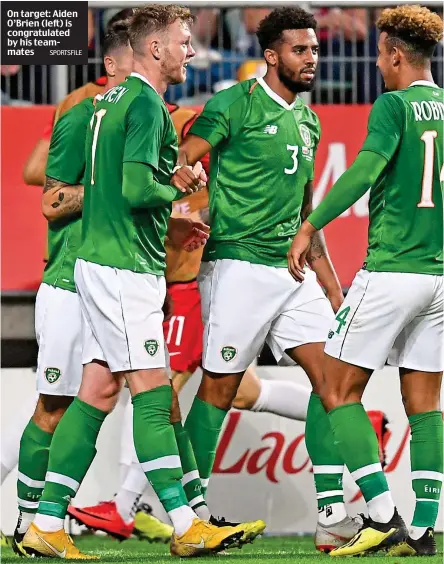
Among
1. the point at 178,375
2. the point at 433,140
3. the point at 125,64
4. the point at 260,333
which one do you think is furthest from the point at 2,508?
the point at 433,140

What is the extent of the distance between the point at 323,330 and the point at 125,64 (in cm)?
150

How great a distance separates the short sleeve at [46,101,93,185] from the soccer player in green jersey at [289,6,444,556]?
3.43ft

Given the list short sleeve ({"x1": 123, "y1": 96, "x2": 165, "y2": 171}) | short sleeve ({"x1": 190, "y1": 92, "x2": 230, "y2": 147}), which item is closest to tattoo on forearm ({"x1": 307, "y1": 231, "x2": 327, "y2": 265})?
short sleeve ({"x1": 190, "y1": 92, "x2": 230, "y2": 147})

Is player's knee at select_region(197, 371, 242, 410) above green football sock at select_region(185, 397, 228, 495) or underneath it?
above

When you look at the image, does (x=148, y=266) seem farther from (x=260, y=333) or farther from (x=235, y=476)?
(x=235, y=476)

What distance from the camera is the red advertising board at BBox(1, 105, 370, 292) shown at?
25.6ft

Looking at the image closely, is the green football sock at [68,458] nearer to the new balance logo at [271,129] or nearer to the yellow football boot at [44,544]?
the yellow football boot at [44,544]

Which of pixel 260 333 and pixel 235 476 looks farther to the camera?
pixel 235 476

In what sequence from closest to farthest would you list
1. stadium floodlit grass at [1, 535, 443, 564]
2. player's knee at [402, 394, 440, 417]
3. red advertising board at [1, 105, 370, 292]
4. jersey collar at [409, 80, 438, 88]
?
stadium floodlit grass at [1, 535, 443, 564] < jersey collar at [409, 80, 438, 88] < player's knee at [402, 394, 440, 417] < red advertising board at [1, 105, 370, 292]

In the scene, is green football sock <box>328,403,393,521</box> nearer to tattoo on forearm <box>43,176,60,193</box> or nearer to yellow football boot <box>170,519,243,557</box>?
yellow football boot <box>170,519,243,557</box>

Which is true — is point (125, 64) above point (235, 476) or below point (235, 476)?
above

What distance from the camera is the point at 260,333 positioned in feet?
19.0

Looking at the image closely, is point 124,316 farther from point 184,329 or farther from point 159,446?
point 184,329

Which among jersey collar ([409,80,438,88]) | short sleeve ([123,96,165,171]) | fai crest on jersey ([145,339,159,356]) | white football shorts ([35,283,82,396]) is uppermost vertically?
jersey collar ([409,80,438,88])
